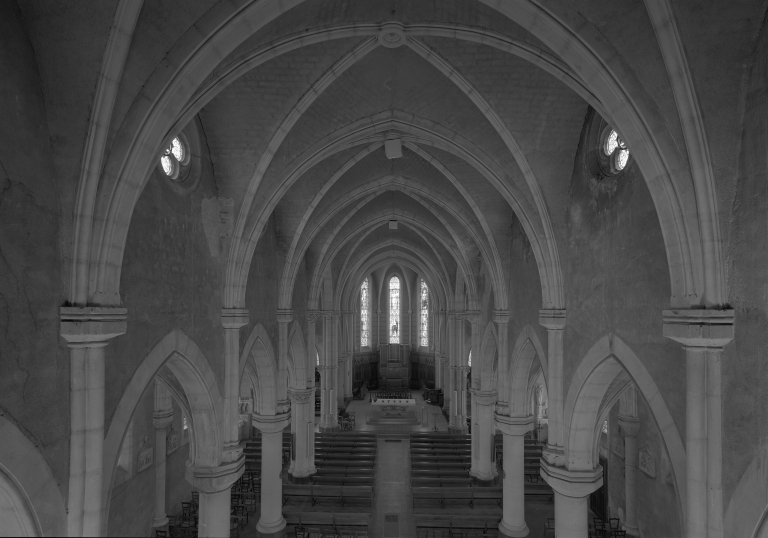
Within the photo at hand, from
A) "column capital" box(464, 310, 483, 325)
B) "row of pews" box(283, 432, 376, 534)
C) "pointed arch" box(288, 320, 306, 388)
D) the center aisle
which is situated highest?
"column capital" box(464, 310, 483, 325)

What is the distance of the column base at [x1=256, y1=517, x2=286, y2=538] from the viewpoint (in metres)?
17.3

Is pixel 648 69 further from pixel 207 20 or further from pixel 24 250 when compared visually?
pixel 24 250

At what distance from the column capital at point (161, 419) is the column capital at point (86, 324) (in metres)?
11.9

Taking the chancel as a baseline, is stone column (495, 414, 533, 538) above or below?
below

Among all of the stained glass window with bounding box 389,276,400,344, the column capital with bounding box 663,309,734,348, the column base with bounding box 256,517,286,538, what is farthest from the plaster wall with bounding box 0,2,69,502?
the stained glass window with bounding box 389,276,400,344

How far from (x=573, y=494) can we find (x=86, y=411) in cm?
1004

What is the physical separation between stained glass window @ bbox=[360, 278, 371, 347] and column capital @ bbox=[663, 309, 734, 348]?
137ft

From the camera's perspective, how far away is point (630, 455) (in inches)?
650

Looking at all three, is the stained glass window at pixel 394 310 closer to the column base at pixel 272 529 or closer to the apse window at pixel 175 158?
the column base at pixel 272 529

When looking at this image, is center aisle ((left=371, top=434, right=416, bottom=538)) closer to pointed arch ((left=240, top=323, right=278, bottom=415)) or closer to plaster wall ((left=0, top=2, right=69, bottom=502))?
pointed arch ((left=240, top=323, right=278, bottom=415))

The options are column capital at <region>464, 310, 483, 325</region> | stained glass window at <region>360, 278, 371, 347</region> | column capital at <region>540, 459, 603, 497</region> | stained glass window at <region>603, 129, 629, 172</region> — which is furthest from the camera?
stained glass window at <region>360, 278, 371, 347</region>

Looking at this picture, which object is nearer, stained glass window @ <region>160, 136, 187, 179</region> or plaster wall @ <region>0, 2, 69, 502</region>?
plaster wall @ <region>0, 2, 69, 502</region>

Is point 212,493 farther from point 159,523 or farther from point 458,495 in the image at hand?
point 458,495

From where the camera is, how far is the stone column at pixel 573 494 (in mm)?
11531
